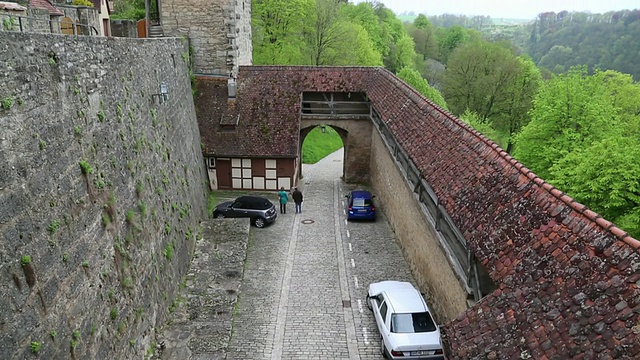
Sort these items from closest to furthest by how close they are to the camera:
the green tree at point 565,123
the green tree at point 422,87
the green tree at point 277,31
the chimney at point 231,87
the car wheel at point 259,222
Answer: the car wheel at point 259,222 → the green tree at point 565,123 → the chimney at point 231,87 → the green tree at point 277,31 → the green tree at point 422,87

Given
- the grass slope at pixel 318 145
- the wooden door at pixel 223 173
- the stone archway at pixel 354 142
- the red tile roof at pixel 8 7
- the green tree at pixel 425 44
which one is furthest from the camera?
the green tree at pixel 425 44

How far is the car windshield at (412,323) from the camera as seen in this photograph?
11148 mm

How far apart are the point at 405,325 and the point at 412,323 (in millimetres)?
179

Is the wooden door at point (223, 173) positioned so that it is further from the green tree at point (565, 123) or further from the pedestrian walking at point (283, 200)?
the green tree at point (565, 123)

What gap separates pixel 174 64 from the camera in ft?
58.5

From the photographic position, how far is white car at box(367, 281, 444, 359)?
10.7 meters

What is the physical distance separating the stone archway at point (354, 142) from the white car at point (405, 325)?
13287 mm

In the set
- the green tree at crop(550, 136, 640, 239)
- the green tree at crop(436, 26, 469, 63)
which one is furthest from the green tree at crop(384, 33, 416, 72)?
the green tree at crop(550, 136, 640, 239)

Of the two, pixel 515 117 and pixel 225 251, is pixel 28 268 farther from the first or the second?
pixel 515 117

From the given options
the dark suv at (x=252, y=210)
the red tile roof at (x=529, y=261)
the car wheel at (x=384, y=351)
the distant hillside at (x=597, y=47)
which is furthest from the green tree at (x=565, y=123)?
the distant hillside at (x=597, y=47)

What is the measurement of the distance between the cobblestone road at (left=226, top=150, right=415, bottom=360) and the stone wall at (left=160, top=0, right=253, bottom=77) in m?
8.34

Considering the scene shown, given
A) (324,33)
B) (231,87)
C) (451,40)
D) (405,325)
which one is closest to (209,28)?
(231,87)

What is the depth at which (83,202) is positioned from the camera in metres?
8.80

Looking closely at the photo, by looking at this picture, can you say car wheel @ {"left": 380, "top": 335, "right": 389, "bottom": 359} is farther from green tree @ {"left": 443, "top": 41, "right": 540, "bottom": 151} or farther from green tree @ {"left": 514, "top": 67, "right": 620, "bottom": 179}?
green tree @ {"left": 443, "top": 41, "right": 540, "bottom": 151}
